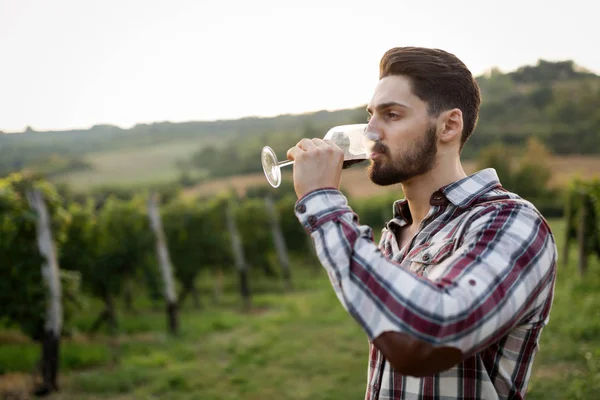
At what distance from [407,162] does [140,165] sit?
52.4 metres

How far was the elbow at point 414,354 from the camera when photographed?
3.43ft

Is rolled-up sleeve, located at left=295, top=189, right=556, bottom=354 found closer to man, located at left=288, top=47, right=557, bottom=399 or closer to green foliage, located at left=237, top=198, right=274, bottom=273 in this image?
man, located at left=288, top=47, right=557, bottom=399

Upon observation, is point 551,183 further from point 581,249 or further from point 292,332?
point 292,332

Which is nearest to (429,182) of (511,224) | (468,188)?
(468,188)

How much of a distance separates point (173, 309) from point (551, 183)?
43.2 metres

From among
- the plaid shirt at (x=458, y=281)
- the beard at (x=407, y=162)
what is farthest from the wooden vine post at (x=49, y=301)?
the beard at (x=407, y=162)

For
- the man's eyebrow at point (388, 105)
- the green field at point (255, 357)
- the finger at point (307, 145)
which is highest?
the man's eyebrow at point (388, 105)

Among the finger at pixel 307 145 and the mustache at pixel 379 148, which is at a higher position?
the finger at pixel 307 145

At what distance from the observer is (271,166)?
1.79 m

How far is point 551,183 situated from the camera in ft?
153

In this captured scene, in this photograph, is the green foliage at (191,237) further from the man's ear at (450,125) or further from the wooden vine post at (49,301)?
the man's ear at (450,125)

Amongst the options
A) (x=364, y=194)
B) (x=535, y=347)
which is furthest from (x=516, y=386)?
(x=364, y=194)

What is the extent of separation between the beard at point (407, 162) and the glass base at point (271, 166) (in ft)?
1.19

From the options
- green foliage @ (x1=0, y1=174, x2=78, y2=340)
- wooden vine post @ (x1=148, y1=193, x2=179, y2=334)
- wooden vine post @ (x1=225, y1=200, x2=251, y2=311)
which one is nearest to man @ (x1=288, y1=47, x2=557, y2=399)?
green foliage @ (x1=0, y1=174, x2=78, y2=340)
